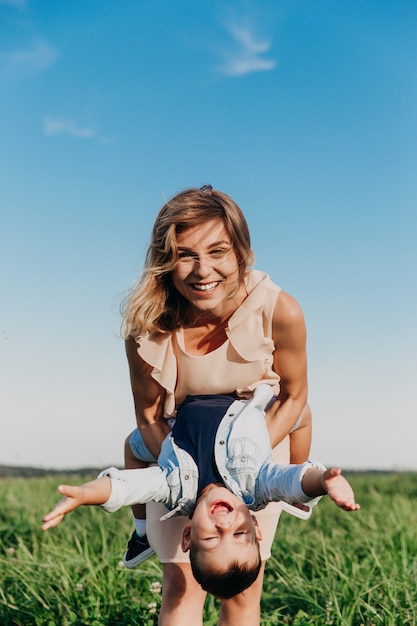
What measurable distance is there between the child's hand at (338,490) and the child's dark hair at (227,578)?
0.59 metres

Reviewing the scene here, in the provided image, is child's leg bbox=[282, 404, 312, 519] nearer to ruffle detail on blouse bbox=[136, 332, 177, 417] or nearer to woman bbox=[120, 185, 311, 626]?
woman bbox=[120, 185, 311, 626]

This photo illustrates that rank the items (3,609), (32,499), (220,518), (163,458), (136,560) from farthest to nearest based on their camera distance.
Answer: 1. (32,499)
2. (3,609)
3. (136,560)
4. (163,458)
5. (220,518)

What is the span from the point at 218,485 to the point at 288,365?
0.73 meters

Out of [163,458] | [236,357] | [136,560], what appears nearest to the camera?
[163,458]

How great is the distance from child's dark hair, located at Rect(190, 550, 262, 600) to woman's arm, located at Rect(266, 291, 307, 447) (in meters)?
0.64

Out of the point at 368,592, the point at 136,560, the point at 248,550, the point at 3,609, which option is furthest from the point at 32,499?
the point at 248,550

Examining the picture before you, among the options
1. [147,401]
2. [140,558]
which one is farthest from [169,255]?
[140,558]

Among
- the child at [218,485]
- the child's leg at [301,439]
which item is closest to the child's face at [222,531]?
the child at [218,485]

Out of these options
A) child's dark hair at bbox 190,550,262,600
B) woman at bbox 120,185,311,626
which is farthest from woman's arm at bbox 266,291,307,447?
child's dark hair at bbox 190,550,262,600

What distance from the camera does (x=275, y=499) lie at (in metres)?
3.24

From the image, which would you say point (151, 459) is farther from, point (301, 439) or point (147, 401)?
point (301, 439)

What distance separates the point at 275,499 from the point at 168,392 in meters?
0.77

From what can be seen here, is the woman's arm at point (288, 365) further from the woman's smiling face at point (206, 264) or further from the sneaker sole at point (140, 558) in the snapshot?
the sneaker sole at point (140, 558)

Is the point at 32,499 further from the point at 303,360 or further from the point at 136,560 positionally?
the point at 303,360
